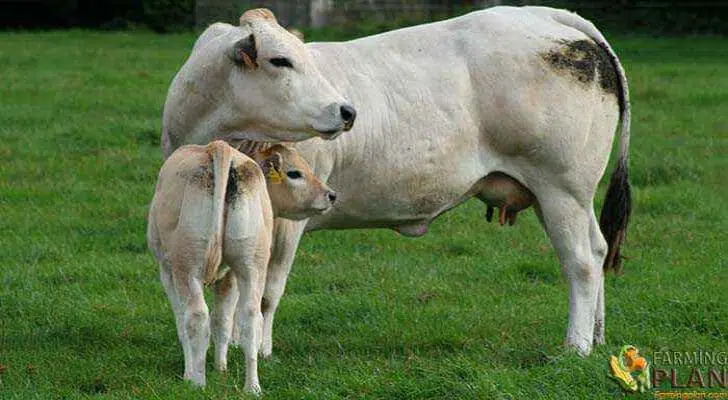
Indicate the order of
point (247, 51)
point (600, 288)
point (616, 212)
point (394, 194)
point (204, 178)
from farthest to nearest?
1. point (616, 212)
2. point (600, 288)
3. point (394, 194)
4. point (247, 51)
5. point (204, 178)

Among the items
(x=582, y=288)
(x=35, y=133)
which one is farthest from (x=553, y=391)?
(x=35, y=133)

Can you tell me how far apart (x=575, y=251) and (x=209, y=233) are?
2.57 metres

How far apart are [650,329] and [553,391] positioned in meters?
2.09

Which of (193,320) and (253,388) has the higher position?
(193,320)

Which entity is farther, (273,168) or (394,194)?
(394,194)

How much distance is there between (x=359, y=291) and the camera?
9922mm

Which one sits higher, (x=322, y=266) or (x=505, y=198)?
(x=505, y=198)

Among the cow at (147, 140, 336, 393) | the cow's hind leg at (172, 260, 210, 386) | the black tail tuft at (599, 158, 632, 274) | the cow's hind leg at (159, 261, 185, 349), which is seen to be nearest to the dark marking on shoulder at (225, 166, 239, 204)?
the cow at (147, 140, 336, 393)

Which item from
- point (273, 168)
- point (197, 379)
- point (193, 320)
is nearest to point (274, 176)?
point (273, 168)

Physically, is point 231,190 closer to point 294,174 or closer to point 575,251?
point 294,174

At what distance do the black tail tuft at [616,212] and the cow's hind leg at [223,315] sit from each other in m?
2.56

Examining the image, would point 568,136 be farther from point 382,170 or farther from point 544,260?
point 544,260

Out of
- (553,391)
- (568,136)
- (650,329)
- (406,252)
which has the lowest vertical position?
(406,252)

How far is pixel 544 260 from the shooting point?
35.7 feet
